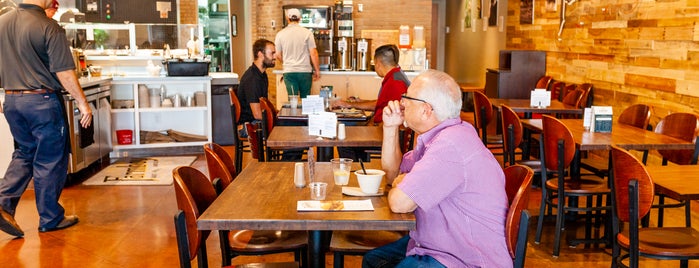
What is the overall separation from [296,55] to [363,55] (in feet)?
4.81

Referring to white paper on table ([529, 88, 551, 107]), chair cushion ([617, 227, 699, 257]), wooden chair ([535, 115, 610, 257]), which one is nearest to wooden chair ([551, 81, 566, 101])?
white paper on table ([529, 88, 551, 107])

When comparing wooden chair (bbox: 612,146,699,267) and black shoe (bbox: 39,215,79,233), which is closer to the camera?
wooden chair (bbox: 612,146,699,267)

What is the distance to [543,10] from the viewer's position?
973 centimetres

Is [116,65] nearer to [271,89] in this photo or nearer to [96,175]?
[96,175]

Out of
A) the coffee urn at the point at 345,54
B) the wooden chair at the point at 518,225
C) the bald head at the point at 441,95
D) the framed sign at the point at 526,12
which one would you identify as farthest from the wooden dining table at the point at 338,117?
the framed sign at the point at 526,12

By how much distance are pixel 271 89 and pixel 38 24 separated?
932 centimetres

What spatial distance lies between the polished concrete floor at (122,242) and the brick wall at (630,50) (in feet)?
4.06

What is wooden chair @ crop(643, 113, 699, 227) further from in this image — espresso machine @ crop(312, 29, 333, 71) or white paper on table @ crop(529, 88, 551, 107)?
espresso machine @ crop(312, 29, 333, 71)

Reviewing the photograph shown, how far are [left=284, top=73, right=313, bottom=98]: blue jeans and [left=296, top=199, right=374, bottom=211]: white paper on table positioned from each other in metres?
6.84

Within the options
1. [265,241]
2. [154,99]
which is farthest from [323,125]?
[154,99]

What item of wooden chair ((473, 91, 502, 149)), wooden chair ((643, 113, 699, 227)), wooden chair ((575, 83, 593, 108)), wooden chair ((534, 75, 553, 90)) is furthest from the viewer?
wooden chair ((534, 75, 553, 90))

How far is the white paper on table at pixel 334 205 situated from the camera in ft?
8.49

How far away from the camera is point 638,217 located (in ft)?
10.0

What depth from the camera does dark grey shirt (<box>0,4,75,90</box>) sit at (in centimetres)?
490
